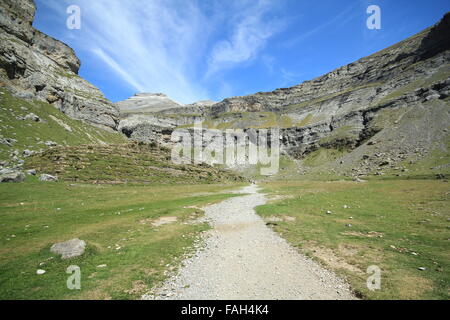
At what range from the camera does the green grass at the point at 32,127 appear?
5769cm

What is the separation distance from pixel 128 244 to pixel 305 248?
44.0 ft

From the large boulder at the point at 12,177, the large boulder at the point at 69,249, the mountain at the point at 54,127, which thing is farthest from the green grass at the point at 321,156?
the large boulder at the point at 69,249

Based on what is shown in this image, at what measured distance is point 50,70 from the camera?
4769 inches

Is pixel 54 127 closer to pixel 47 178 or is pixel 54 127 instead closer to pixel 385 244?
pixel 47 178

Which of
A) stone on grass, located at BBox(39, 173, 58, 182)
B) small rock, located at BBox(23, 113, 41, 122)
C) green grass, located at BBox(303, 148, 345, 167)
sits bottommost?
stone on grass, located at BBox(39, 173, 58, 182)

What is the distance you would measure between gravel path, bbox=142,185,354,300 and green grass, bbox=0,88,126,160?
Result: 6070 centimetres

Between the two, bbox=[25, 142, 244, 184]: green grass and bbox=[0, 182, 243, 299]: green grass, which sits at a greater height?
bbox=[25, 142, 244, 184]: green grass

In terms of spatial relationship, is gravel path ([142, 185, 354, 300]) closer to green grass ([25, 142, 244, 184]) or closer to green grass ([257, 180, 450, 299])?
green grass ([257, 180, 450, 299])

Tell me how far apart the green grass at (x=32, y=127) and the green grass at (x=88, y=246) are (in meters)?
39.7

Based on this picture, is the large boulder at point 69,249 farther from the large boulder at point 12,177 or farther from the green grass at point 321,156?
the green grass at point 321,156

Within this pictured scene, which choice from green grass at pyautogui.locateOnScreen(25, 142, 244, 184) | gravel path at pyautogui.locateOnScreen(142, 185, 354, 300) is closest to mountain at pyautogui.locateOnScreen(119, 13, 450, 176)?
gravel path at pyautogui.locateOnScreen(142, 185, 354, 300)

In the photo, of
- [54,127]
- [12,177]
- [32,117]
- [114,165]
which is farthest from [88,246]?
[54,127]

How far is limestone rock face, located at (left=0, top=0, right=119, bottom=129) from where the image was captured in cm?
8850
